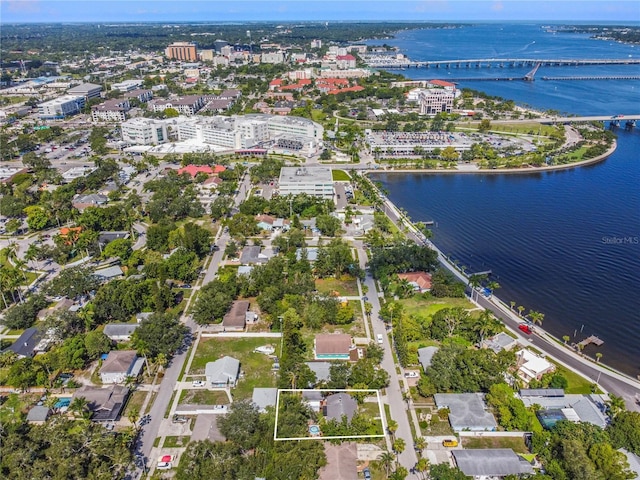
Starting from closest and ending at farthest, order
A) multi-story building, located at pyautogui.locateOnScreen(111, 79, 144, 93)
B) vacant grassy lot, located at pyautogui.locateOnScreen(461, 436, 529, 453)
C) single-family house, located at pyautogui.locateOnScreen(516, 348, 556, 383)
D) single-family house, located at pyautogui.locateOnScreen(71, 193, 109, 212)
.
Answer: vacant grassy lot, located at pyautogui.locateOnScreen(461, 436, 529, 453)
single-family house, located at pyautogui.locateOnScreen(516, 348, 556, 383)
single-family house, located at pyautogui.locateOnScreen(71, 193, 109, 212)
multi-story building, located at pyautogui.locateOnScreen(111, 79, 144, 93)

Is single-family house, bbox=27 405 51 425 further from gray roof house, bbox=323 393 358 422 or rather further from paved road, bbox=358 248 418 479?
paved road, bbox=358 248 418 479

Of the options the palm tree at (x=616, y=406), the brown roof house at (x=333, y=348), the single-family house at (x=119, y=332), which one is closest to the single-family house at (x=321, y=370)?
the brown roof house at (x=333, y=348)

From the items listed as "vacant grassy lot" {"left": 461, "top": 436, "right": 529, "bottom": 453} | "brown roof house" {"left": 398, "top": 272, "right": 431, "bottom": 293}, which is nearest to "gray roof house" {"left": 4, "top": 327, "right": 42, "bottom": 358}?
"brown roof house" {"left": 398, "top": 272, "right": 431, "bottom": 293}

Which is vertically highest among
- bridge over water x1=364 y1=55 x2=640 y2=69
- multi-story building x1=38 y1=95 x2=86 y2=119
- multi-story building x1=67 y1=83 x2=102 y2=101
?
bridge over water x1=364 y1=55 x2=640 y2=69

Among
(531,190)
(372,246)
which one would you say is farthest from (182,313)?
(531,190)

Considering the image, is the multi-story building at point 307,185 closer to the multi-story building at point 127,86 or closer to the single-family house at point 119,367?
the single-family house at point 119,367

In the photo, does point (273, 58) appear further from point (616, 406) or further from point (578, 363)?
point (616, 406)

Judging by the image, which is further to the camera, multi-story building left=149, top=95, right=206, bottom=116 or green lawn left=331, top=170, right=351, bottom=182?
multi-story building left=149, top=95, right=206, bottom=116

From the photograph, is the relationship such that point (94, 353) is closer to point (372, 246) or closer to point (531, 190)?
point (372, 246)
